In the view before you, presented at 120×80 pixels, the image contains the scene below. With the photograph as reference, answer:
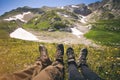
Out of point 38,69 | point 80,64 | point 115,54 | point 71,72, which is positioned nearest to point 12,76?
point 38,69

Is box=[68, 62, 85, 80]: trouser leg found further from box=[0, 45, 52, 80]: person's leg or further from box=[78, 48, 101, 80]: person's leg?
box=[0, 45, 52, 80]: person's leg

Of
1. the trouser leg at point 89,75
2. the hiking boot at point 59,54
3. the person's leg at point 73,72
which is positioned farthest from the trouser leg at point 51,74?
the hiking boot at point 59,54

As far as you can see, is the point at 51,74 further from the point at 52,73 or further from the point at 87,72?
the point at 87,72

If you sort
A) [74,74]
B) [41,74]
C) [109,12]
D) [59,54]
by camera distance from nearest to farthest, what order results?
1. [41,74]
2. [74,74]
3. [59,54]
4. [109,12]

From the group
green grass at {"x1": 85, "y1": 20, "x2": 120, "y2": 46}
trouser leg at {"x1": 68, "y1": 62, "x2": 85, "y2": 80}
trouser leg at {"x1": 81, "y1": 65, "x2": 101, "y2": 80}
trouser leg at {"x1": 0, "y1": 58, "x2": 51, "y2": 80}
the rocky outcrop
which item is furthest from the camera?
the rocky outcrop

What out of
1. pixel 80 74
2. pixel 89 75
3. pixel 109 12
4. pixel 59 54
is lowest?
pixel 89 75

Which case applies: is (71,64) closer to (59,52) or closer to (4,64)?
(59,52)

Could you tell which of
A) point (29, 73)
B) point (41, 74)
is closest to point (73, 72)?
point (41, 74)

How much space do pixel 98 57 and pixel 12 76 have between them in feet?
27.4

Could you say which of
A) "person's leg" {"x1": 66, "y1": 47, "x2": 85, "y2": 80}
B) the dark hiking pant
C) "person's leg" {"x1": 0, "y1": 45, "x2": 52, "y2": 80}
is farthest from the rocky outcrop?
the dark hiking pant

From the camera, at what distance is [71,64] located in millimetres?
10586

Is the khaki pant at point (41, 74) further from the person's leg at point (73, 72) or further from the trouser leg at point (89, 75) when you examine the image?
the trouser leg at point (89, 75)

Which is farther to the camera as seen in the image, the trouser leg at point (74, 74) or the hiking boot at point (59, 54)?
the hiking boot at point (59, 54)

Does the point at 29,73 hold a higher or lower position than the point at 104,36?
higher
